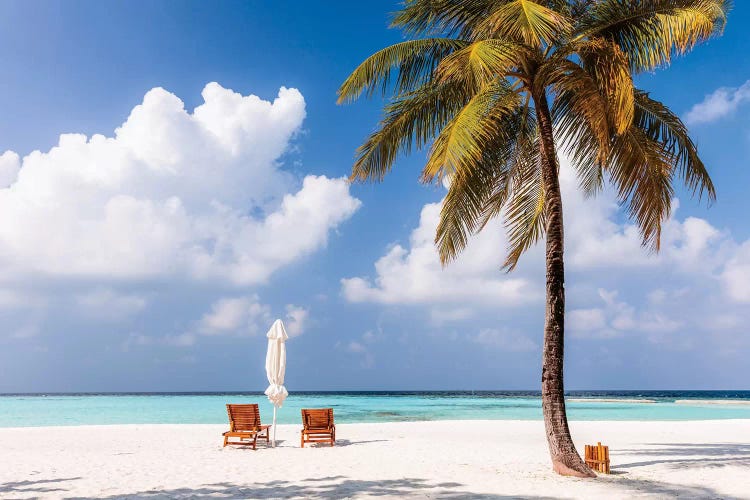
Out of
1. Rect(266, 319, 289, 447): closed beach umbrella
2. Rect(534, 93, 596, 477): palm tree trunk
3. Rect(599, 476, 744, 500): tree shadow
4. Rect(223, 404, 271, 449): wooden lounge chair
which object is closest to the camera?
Rect(599, 476, 744, 500): tree shadow

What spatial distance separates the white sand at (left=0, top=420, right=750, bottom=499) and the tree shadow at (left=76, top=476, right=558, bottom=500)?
0.01 meters

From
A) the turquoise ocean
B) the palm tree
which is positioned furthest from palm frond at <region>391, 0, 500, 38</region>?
the turquoise ocean

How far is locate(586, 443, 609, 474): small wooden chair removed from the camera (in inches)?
314

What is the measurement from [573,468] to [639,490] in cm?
95

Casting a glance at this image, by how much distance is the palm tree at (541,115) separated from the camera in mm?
7207

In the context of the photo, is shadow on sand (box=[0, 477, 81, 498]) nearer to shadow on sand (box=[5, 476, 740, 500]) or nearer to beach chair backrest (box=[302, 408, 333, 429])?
shadow on sand (box=[5, 476, 740, 500])

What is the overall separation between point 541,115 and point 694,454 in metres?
7.12

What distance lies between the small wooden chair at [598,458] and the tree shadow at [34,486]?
7.02m

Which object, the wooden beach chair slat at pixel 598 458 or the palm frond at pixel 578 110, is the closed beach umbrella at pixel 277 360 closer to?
the wooden beach chair slat at pixel 598 458

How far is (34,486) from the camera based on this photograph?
7.21 m

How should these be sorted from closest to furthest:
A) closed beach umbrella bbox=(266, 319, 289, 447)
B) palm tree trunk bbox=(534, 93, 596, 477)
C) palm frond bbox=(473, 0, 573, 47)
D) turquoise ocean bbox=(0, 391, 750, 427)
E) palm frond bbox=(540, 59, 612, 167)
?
1. palm frond bbox=(473, 0, 573, 47)
2. palm frond bbox=(540, 59, 612, 167)
3. palm tree trunk bbox=(534, 93, 596, 477)
4. closed beach umbrella bbox=(266, 319, 289, 447)
5. turquoise ocean bbox=(0, 391, 750, 427)

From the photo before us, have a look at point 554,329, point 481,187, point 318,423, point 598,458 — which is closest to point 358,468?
point 318,423

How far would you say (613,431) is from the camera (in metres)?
16.9

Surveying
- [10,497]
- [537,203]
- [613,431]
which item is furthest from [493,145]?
[613,431]
